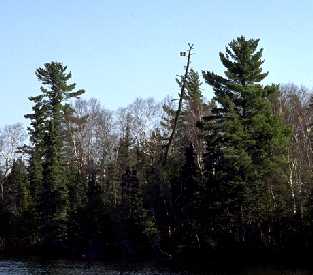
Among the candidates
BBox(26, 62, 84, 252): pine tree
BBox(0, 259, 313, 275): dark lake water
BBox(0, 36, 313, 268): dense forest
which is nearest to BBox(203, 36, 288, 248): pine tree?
BBox(0, 36, 313, 268): dense forest

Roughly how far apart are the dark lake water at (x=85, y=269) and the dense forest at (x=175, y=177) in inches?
259

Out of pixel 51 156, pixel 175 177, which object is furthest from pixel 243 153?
pixel 51 156

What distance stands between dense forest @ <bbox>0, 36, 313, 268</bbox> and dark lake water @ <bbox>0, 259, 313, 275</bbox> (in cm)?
657

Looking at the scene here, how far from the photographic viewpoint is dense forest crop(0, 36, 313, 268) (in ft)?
174

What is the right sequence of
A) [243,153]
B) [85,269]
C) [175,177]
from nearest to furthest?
[85,269]
[243,153]
[175,177]

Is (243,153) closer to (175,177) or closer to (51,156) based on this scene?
(175,177)

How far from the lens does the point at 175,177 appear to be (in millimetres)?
62688

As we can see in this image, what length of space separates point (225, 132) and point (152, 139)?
2277cm

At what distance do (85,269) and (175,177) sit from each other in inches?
668

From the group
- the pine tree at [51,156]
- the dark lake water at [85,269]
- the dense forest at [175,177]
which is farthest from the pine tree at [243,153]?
the pine tree at [51,156]

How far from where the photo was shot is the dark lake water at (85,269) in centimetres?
4216

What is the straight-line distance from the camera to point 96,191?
67.2 metres

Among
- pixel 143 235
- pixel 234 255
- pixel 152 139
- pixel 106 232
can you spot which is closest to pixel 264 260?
pixel 234 255

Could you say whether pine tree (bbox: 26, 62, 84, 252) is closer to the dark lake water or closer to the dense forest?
the dense forest
